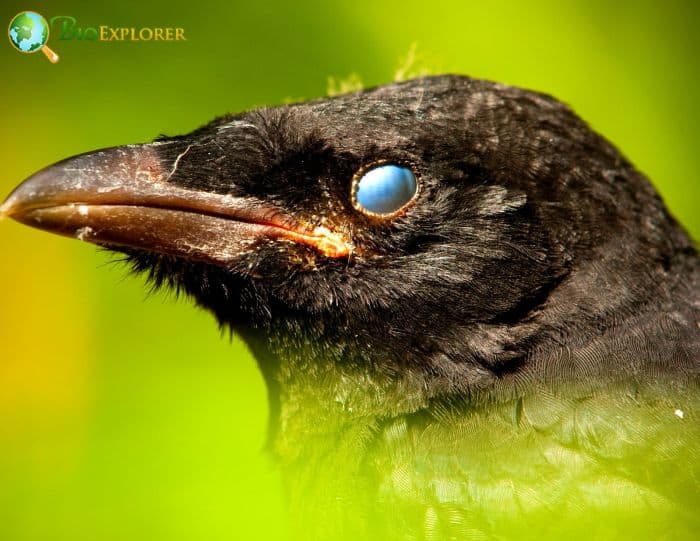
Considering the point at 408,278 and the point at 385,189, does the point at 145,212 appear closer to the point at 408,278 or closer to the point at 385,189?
the point at 385,189

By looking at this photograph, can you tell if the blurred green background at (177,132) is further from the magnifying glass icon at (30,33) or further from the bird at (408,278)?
the bird at (408,278)

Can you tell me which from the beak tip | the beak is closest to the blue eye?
the beak

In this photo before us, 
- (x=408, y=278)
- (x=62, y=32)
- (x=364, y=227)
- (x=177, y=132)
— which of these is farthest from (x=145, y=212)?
(x=177, y=132)

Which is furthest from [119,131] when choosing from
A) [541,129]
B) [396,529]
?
[396,529]

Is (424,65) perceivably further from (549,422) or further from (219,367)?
(549,422)

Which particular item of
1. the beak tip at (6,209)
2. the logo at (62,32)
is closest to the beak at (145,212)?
the beak tip at (6,209)

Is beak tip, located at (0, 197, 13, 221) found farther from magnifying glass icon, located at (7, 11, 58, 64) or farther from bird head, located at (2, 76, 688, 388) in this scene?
magnifying glass icon, located at (7, 11, 58, 64)
